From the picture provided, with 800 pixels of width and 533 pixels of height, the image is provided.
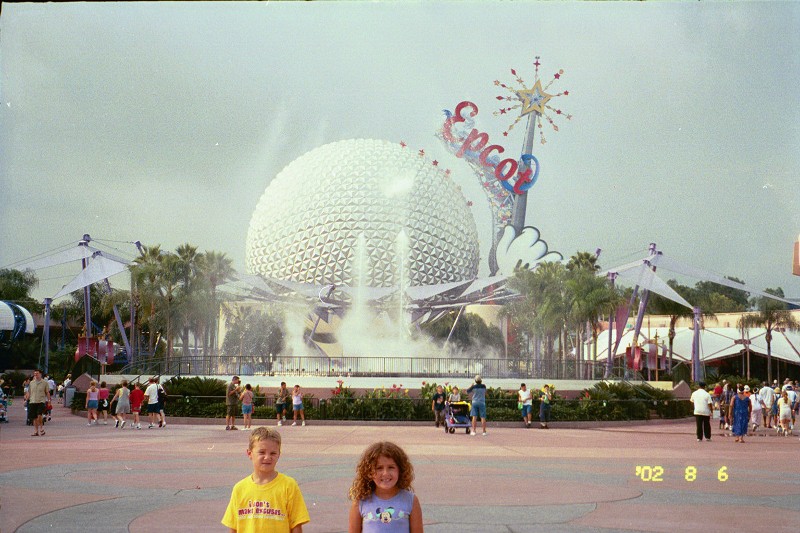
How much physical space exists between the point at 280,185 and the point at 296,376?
23.3 metres

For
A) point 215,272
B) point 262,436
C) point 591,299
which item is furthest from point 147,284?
point 262,436

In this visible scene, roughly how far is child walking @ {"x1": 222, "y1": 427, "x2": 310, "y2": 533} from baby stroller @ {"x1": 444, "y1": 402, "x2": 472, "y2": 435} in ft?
55.8

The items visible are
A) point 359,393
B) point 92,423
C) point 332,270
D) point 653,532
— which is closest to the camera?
point 653,532

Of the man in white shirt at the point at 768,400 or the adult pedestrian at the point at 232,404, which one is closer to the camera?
the adult pedestrian at the point at 232,404

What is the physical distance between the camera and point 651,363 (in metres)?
37.3

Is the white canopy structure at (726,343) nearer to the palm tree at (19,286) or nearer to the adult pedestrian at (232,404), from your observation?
the palm tree at (19,286)

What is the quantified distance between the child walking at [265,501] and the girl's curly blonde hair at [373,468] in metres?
0.39

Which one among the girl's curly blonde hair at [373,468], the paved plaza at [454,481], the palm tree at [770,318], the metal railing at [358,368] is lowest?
the paved plaza at [454,481]

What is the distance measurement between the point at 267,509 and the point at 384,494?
26.2 inches

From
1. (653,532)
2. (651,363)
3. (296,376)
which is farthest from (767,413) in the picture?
(653,532)

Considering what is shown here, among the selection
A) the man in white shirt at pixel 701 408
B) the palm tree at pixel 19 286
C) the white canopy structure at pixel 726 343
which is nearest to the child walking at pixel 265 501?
the man in white shirt at pixel 701 408

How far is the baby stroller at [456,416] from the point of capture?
2162 centimetres

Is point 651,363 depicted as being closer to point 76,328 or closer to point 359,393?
point 359,393

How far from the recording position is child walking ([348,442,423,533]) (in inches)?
176
